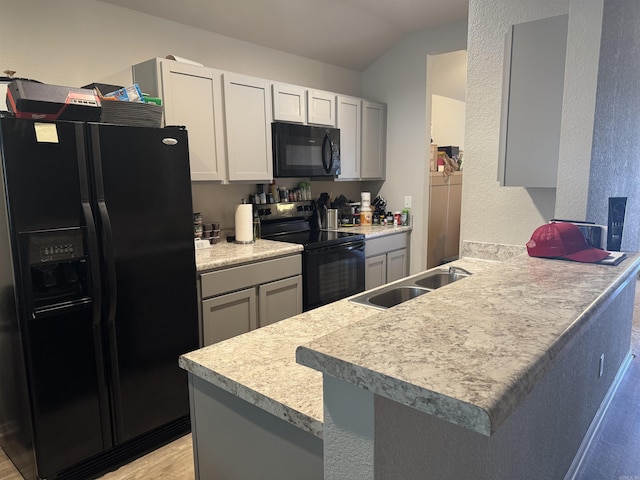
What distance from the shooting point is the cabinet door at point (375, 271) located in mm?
4008

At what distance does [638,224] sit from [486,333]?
3.81 meters

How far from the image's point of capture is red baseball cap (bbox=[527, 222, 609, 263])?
160cm

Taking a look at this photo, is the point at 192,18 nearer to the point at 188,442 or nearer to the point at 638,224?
the point at 188,442

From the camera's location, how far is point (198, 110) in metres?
2.92

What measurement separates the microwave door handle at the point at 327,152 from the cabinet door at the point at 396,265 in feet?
3.50

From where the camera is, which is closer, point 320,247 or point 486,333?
point 486,333

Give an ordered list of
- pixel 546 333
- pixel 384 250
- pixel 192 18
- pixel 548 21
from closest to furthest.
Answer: pixel 546 333
pixel 548 21
pixel 192 18
pixel 384 250

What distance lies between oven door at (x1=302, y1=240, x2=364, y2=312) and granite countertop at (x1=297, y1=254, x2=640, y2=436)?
2.21 meters

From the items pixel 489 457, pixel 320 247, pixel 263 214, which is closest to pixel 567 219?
pixel 489 457

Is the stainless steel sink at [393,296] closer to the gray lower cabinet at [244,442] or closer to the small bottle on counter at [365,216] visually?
the gray lower cabinet at [244,442]

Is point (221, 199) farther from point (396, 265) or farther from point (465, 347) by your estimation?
point (465, 347)

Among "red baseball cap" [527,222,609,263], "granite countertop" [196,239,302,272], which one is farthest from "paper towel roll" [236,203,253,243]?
"red baseball cap" [527,222,609,263]

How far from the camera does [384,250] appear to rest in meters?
4.22

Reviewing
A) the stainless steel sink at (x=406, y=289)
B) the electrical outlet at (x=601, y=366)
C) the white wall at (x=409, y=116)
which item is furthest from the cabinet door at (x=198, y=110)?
the electrical outlet at (x=601, y=366)
